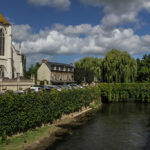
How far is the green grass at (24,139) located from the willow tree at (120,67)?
35.9 m

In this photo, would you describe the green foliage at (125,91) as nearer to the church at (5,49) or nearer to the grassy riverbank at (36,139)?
the church at (5,49)

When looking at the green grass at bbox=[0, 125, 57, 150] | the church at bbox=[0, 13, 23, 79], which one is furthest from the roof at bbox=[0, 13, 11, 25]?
the green grass at bbox=[0, 125, 57, 150]

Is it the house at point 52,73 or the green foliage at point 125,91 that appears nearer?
the green foliage at point 125,91

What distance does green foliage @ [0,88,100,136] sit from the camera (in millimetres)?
18656

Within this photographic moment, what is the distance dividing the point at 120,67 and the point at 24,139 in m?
40.7

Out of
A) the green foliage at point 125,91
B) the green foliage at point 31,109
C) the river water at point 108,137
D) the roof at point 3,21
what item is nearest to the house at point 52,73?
the green foliage at point 125,91

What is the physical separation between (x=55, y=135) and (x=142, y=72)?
53.0 m

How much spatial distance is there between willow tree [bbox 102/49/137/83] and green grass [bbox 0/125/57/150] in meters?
35.9

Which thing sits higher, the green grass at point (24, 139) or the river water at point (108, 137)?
the green grass at point (24, 139)

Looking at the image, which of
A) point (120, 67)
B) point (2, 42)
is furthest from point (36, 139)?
point (120, 67)

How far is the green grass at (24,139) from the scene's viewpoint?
17406 mm

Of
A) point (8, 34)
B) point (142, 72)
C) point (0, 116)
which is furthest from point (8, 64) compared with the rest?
point (142, 72)

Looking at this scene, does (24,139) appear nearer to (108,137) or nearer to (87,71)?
(108,137)

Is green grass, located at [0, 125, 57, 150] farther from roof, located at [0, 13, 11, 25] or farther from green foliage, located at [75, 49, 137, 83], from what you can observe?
green foliage, located at [75, 49, 137, 83]
